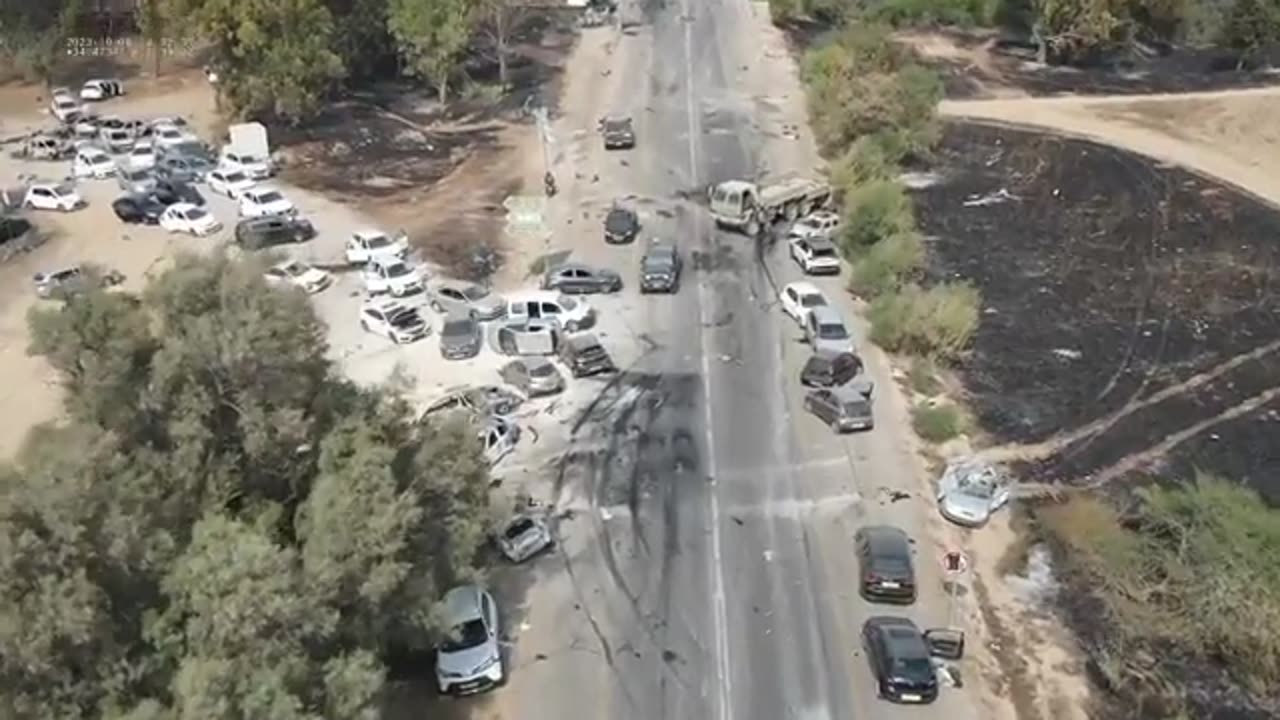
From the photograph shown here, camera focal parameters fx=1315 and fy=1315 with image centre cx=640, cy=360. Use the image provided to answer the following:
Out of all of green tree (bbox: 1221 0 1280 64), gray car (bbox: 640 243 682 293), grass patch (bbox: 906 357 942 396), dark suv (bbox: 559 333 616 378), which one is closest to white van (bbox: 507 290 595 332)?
dark suv (bbox: 559 333 616 378)

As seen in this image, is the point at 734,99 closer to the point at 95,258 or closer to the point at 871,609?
the point at 95,258

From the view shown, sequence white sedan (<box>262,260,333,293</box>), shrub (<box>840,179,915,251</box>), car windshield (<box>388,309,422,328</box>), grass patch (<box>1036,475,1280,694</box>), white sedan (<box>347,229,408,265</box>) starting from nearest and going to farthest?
grass patch (<box>1036,475,1280,694</box>) < car windshield (<box>388,309,422,328</box>) < white sedan (<box>262,260,333,293</box>) < white sedan (<box>347,229,408,265</box>) < shrub (<box>840,179,915,251</box>)

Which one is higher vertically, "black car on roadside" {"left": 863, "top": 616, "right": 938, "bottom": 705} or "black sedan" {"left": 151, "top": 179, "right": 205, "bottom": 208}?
"black car on roadside" {"left": 863, "top": 616, "right": 938, "bottom": 705}

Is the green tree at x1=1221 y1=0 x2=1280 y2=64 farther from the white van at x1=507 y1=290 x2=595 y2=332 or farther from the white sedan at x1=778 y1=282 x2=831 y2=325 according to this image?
the white van at x1=507 y1=290 x2=595 y2=332

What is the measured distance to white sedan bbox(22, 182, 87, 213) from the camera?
54.7 metres

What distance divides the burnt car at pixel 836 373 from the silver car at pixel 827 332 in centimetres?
71

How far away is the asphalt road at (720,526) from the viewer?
28.0m

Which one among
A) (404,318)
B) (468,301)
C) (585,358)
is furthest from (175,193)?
(585,358)

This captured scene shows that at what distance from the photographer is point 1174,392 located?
4022 centimetres

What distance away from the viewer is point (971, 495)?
111 ft

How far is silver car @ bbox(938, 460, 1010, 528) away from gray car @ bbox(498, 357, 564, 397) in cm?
1171

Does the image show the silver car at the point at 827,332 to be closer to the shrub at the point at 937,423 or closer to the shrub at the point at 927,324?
the shrub at the point at 927,324

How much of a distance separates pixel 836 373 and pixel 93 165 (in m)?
36.8

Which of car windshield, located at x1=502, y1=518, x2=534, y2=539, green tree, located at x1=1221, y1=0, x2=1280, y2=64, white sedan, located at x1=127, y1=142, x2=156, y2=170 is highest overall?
green tree, located at x1=1221, y1=0, x2=1280, y2=64
